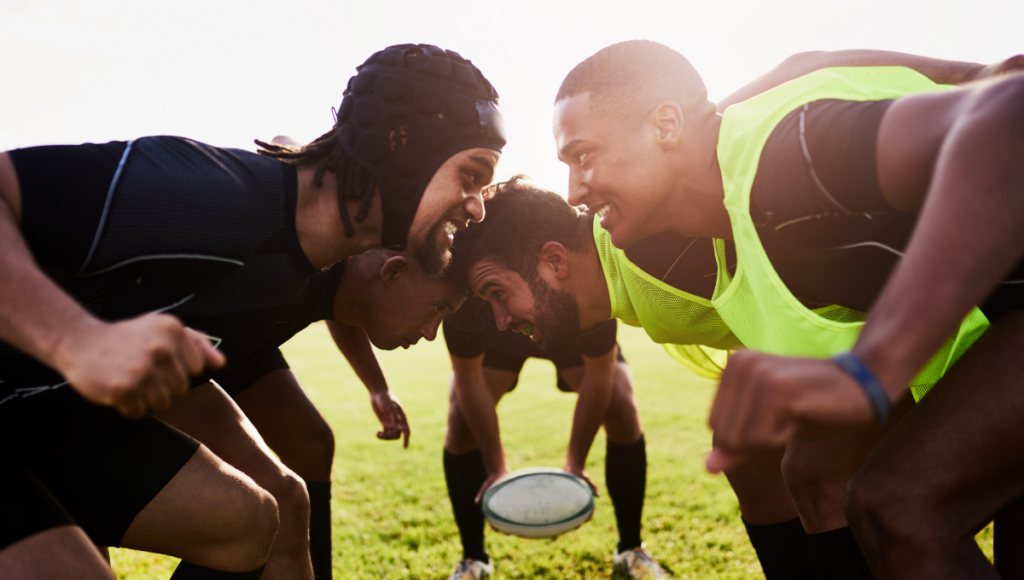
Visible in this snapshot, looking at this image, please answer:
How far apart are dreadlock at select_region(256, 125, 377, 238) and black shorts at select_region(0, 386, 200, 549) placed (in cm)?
93

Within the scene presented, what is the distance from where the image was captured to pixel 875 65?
7.82 feet

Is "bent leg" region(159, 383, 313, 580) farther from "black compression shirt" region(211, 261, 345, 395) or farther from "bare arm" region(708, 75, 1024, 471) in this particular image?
"bare arm" region(708, 75, 1024, 471)

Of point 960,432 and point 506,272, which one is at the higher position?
point 960,432

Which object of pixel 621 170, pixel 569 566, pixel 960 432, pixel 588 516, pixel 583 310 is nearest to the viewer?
pixel 960 432

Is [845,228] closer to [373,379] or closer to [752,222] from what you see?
[752,222]

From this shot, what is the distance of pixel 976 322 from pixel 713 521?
136 inches

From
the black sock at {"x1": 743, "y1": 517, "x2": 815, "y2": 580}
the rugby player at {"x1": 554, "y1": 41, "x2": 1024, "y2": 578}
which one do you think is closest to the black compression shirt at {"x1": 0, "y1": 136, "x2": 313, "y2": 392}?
the rugby player at {"x1": 554, "y1": 41, "x2": 1024, "y2": 578}

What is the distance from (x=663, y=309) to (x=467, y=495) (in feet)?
7.67

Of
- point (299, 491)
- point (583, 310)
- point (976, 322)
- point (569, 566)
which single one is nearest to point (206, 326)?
point (299, 491)

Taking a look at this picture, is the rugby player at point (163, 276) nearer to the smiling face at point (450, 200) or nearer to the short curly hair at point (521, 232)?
the smiling face at point (450, 200)

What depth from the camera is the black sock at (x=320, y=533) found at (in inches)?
132

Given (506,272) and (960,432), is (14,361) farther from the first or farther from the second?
(960,432)

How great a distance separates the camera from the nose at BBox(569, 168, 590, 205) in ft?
8.02

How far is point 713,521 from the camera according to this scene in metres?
4.84
